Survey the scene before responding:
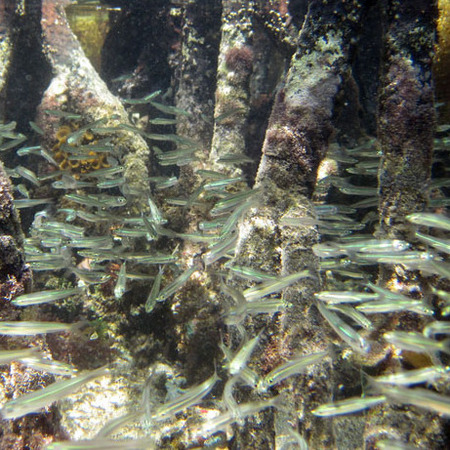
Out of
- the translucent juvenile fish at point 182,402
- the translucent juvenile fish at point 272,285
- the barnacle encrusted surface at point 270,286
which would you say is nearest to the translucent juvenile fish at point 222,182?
the barnacle encrusted surface at point 270,286

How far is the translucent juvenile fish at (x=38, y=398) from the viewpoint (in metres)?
2.37

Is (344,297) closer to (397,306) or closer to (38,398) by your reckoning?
(397,306)

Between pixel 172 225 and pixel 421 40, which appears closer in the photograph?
pixel 421 40

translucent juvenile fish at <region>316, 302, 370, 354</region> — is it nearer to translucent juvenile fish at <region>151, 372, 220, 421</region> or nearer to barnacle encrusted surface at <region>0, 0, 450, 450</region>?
barnacle encrusted surface at <region>0, 0, 450, 450</region>

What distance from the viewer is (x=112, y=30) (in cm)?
956

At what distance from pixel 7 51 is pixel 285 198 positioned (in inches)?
292

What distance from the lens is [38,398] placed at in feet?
8.00

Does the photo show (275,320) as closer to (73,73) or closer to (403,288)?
(403,288)

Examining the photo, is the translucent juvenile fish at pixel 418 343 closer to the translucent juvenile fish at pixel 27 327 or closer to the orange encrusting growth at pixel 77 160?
the translucent juvenile fish at pixel 27 327

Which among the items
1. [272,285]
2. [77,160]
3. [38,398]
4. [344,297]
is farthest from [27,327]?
[77,160]

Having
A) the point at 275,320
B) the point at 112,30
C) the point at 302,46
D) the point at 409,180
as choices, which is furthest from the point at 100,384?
the point at 112,30

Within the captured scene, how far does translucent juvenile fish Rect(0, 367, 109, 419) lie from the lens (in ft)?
7.76

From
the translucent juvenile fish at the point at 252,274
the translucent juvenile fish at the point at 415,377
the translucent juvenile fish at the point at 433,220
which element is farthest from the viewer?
the translucent juvenile fish at the point at 252,274

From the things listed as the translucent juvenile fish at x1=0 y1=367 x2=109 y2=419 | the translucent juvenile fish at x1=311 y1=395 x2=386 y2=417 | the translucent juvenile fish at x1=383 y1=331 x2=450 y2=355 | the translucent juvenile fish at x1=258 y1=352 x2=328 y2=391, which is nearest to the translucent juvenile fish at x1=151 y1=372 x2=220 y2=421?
the translucent juvenile fish at x1=258 y1=352 x2=328 y2=391
